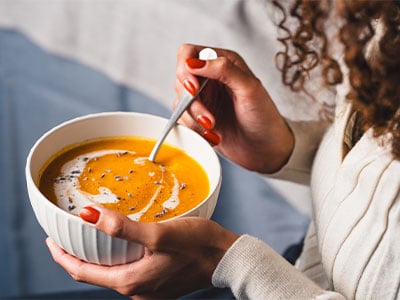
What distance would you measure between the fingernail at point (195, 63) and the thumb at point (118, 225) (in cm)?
24

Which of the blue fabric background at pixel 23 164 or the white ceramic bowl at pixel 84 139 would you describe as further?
the blue fabric background at pixel 23 164

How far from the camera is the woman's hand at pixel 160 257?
2.06 ft

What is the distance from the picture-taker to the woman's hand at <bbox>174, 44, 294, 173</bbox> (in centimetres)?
81

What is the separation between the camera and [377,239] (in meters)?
0.75

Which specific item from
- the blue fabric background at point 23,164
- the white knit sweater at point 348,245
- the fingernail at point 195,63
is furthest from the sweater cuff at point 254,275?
the blue fabric background at point 23,164

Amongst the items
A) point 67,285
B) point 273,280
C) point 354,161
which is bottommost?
point 67,285

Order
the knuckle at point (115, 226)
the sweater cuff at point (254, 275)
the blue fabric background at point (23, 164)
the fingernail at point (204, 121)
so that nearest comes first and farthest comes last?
the knuckle at point (115, 226), the sweater cuff at point (254, 275), the fingernail at point (204, 121), the blue fabric background at point (23, 164)

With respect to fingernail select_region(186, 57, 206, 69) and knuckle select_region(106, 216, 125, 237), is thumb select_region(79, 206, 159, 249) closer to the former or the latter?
knuckle select_region(106, 216, 125, 237)

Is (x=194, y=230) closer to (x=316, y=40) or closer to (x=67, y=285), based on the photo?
(x=316, y=40)

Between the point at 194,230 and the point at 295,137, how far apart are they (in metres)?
0.34

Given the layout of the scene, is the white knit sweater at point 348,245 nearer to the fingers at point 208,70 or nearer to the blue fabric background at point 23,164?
the fingers at point 208,70

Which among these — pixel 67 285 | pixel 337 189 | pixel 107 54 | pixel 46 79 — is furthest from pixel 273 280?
pixel 67 285

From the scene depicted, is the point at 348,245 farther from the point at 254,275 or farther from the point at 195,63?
the point at 195,63

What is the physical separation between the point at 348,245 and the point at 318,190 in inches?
4.3
